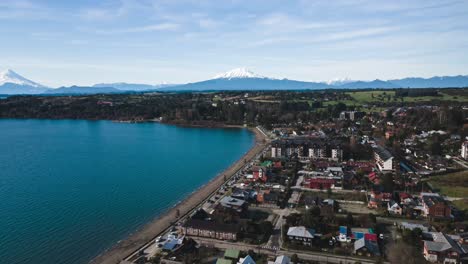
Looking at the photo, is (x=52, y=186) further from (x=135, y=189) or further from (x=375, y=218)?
(x=375, y=218)

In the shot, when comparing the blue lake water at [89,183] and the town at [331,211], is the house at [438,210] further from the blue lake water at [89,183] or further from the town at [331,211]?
the blue lake water at [89,183]

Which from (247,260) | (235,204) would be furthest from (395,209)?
(247,260)

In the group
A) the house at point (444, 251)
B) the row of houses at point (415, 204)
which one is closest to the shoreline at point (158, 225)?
the row of houses at point (415, 204)

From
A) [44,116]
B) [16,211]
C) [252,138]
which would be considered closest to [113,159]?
[16,211]

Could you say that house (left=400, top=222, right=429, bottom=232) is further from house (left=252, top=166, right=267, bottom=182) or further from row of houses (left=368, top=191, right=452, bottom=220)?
house (left=252, top=166, right=267, bottom=182)

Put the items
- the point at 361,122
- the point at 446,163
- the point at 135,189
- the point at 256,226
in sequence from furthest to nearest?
the point at 361,122 → the point at 446,163 → the point at 135,189 → the point at 256,226

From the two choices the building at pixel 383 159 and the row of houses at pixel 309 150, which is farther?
the row of houses at pixel 309 150

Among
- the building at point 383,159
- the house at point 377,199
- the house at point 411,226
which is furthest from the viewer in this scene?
the building at point 383,159

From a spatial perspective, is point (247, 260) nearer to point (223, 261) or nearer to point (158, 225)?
point (223, 261)
